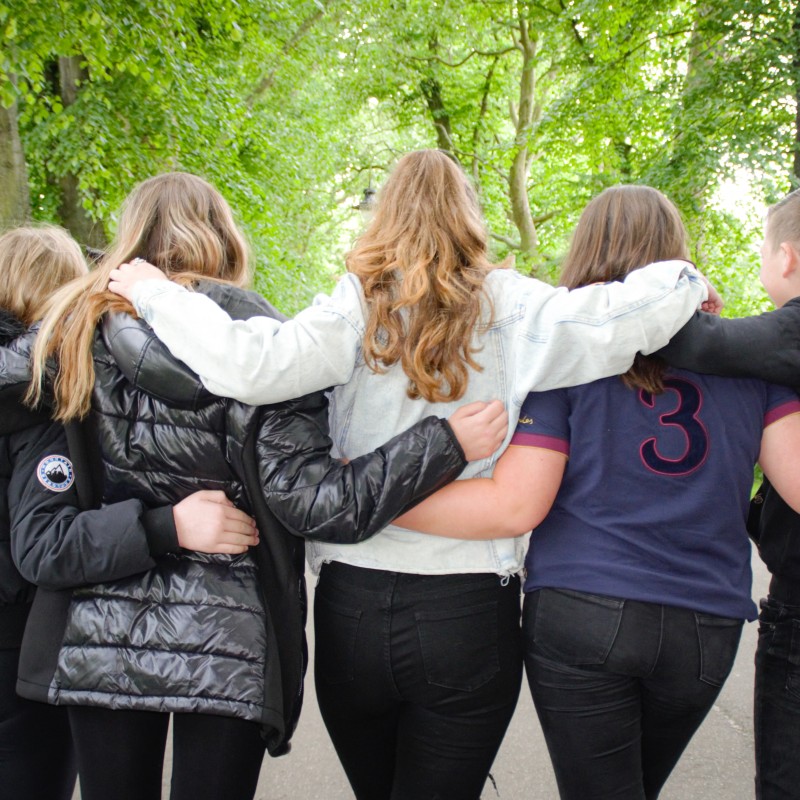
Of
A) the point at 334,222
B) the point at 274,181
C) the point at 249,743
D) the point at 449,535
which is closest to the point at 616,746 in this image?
the point at 449,535

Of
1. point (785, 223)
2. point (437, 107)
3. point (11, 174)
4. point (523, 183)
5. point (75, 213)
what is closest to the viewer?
point (785, 223)

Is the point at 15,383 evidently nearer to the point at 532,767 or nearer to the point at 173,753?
the point at 173,753

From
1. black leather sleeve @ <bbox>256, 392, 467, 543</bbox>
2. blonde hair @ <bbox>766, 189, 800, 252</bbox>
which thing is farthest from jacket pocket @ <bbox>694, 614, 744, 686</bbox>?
blonde hair @ <bbox>766, 189, 800, 252</bbox>

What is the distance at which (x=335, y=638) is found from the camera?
1810 mm

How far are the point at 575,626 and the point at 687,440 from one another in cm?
48

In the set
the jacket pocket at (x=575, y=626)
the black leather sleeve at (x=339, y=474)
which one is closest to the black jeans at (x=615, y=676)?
the jacket pocket at (x=575, y=626)

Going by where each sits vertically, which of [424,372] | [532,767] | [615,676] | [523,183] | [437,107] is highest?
[437,107]

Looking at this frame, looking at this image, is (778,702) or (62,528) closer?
(62,528)

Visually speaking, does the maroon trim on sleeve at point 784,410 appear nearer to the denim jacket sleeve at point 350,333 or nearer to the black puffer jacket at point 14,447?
the denim jacket sleeve at point 350,333

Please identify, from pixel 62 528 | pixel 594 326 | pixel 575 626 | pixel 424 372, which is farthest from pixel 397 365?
pixel 62 528

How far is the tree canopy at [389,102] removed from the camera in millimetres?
6684

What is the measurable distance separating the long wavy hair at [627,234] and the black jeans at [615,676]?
A: 792 mm

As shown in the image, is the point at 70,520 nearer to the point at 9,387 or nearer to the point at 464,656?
the point at 9,387

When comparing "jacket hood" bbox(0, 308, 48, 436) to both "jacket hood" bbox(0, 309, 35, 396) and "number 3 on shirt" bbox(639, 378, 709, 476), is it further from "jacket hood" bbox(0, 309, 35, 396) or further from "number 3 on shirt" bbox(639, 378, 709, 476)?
"number 3 on shirt" bbox(639, 378, 709, 476)
